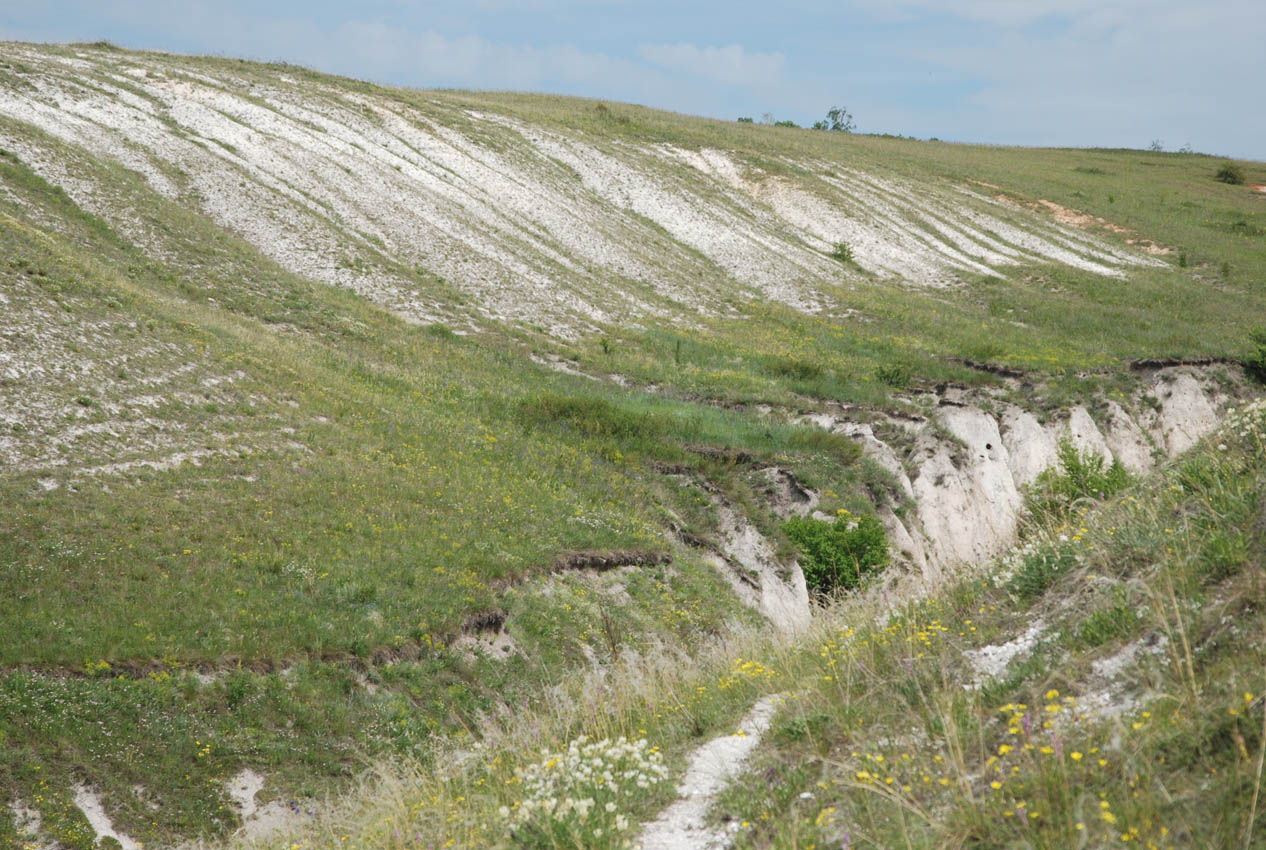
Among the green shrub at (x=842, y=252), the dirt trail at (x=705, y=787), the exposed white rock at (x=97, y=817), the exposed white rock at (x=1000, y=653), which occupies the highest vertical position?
the green shrub at (x=842, y=252)

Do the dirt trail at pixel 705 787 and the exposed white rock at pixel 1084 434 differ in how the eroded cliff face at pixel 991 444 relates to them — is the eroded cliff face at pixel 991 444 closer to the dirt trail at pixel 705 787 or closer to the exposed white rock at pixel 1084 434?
the exposed white rock at pixel 1084 434

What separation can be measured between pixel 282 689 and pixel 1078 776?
41.1ft

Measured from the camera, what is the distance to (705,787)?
7.18m

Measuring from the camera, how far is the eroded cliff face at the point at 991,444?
95.2 ft

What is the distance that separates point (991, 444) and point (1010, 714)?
29.0 metres

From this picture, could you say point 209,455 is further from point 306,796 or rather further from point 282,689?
point 306,796

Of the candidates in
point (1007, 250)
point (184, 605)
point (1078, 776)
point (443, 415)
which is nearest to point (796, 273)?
point (1007, 250)

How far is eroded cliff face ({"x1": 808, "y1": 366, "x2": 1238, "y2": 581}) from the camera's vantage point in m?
29.0

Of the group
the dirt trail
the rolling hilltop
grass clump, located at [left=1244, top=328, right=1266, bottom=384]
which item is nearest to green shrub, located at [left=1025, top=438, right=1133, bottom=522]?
the rolling hilltop

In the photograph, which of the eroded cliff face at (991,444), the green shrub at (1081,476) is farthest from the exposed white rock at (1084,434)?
the green shrub at (1081,476)

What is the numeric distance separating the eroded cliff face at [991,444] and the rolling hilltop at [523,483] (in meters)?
0.20

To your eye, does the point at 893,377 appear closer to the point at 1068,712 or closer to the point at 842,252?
the point at 842,252

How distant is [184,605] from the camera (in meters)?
15.0

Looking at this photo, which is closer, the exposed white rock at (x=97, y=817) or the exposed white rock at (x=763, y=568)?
the exposed white rock at (x=97, y=817)
